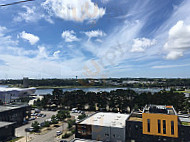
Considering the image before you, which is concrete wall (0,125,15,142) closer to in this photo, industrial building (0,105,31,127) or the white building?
industrial building (0,105,31,127)

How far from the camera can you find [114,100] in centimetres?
1780

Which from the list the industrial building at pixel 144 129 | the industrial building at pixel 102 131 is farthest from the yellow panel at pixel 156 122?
the industrial building at pixel 102 131

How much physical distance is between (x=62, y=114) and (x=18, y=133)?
4057 mm

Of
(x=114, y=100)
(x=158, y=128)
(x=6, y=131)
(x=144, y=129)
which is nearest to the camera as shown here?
(x=158, y=128)

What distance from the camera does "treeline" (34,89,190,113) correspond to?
→ 53.5 feet

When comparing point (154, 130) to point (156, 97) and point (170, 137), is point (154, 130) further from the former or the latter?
point (156, 97)

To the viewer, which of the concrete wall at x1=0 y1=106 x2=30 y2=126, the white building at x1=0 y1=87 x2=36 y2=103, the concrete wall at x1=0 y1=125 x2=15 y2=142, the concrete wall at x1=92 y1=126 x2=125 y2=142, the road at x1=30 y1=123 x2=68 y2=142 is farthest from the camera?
the white building at x1=0 y1=87 x2=36 y2=103

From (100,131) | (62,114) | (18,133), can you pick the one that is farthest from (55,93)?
(100,131)

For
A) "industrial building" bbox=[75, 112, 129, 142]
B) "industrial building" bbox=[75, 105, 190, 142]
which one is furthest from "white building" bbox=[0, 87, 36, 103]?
"industrial building" bbox=[75, 105, 190, 142]

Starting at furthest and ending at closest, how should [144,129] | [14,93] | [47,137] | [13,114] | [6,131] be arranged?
→ [14,93]
[13,114]
[47,137]
[6,131]
[144,129]

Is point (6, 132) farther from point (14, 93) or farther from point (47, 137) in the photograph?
point (14, 93)

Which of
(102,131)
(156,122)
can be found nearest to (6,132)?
(102,131)

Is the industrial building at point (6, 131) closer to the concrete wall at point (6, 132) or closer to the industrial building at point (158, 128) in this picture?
the concrete wall at point (6, 132)

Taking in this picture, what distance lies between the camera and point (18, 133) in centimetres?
1146
